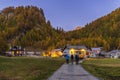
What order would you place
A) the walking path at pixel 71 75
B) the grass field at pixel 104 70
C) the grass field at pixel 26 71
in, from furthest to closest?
the grass field at pixel 104 70 < the grass field at pixel 26 71 < the walking path at pixel 71 75

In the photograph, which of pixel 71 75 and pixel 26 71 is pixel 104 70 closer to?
pixel 26 71

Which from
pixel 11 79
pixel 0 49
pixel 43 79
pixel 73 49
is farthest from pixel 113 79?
pixel 0 49

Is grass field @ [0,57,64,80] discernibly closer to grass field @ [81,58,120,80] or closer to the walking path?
the walking path

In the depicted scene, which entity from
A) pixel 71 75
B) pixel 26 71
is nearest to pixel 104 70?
pixel 26 71

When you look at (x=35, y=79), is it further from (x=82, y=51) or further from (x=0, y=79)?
(x=82, y=51)

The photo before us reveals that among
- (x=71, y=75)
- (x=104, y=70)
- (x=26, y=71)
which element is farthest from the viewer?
(x=104, y=70)

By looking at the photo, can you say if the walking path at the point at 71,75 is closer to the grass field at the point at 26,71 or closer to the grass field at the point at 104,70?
the grass field at the point at 26,71

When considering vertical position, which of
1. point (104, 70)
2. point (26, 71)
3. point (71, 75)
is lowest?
point (71, 75)

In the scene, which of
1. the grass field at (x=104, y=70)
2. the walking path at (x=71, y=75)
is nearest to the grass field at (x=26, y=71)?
the walking path at (x=71, y=75)

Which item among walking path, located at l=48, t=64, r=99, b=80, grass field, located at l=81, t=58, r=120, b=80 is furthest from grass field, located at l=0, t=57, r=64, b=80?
grass field, located at l=81, t=58, r=120, b=80

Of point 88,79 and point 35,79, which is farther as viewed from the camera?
point 35,79

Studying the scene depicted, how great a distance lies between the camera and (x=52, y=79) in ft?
93.7

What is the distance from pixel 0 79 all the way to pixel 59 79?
6147mm

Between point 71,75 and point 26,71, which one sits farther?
point 26,71
